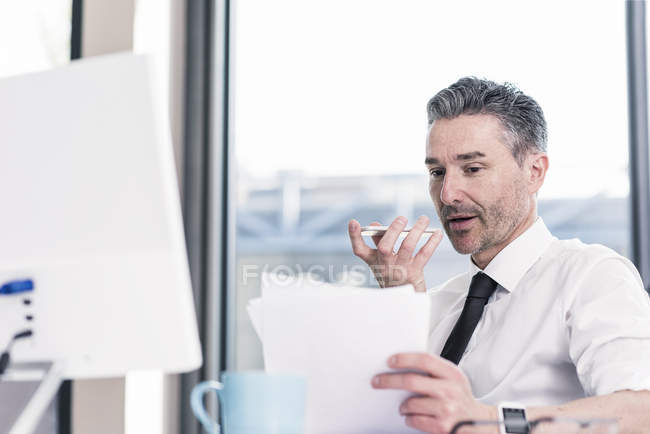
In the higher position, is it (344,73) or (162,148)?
(344,73)

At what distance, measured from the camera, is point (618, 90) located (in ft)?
6.27

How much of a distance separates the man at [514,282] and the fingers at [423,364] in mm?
231

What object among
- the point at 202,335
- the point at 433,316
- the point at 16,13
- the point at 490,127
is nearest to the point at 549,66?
the point at 490,127

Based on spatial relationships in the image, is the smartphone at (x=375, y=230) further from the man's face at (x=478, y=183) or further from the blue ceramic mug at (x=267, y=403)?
the blue ceramic mug at (x=267, y=403)

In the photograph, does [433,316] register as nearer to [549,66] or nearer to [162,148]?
[549,66]

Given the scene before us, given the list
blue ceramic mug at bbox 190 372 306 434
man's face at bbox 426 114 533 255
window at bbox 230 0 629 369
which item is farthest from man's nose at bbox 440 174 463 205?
blue ceramic mug at bbox 190 372 306 434

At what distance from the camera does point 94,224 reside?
72 centimetres

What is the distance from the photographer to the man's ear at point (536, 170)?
1555 millimetres

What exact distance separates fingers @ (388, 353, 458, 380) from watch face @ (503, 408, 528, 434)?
0.38ft

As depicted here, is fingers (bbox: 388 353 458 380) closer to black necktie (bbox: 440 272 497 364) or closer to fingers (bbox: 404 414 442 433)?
fingers (bbox: 404 414 442 433)

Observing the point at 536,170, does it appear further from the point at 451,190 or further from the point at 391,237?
the point at 391,237

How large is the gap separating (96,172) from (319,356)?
0.34 meters

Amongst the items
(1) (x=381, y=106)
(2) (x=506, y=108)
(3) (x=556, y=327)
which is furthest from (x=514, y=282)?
(1) (x=381, y=106)

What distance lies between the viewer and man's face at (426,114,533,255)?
150cm
